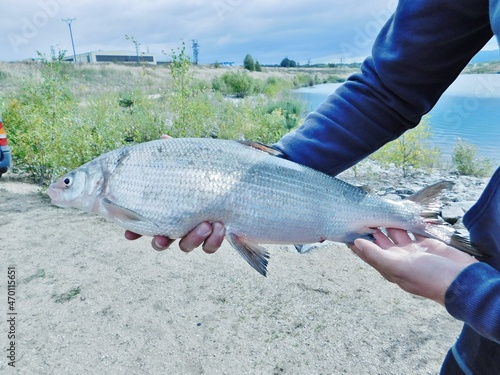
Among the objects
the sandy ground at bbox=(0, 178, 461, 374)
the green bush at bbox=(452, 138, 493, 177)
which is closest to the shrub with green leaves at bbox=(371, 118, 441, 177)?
the green bush at bbox=(452, 138, 493, 177)

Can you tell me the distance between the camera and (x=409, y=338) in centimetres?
331

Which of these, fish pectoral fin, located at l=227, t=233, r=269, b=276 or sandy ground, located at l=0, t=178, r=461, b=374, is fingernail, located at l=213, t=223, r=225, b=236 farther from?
sandy ground, located at l=0, t=178, r=461, b=374

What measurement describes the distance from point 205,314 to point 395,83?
107 inches

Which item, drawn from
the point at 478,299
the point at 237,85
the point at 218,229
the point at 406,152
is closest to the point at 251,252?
the point at 218,229

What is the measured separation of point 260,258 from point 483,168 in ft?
33.5

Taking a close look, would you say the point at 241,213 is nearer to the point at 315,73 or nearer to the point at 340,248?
the point at 340,248

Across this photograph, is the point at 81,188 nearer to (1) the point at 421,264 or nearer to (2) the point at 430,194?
(1) the point at 421,264

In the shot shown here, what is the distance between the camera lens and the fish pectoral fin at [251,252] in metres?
2.09

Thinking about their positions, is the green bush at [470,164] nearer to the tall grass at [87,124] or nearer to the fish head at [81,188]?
the tall grass at [87,124]

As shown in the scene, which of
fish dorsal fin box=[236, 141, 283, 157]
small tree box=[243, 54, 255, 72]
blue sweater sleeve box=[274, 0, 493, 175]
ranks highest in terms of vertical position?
small tree box=[243, 54, 255, 72]

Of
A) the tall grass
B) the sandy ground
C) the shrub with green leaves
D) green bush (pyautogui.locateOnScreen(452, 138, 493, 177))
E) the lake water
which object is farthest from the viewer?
the lake water

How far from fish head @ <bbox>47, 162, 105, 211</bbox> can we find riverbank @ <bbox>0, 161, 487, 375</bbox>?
1.55 metres

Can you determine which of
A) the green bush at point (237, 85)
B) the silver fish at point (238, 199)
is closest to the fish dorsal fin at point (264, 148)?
the silver fish at point (238, 199)

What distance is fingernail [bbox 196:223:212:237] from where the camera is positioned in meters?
2.08
